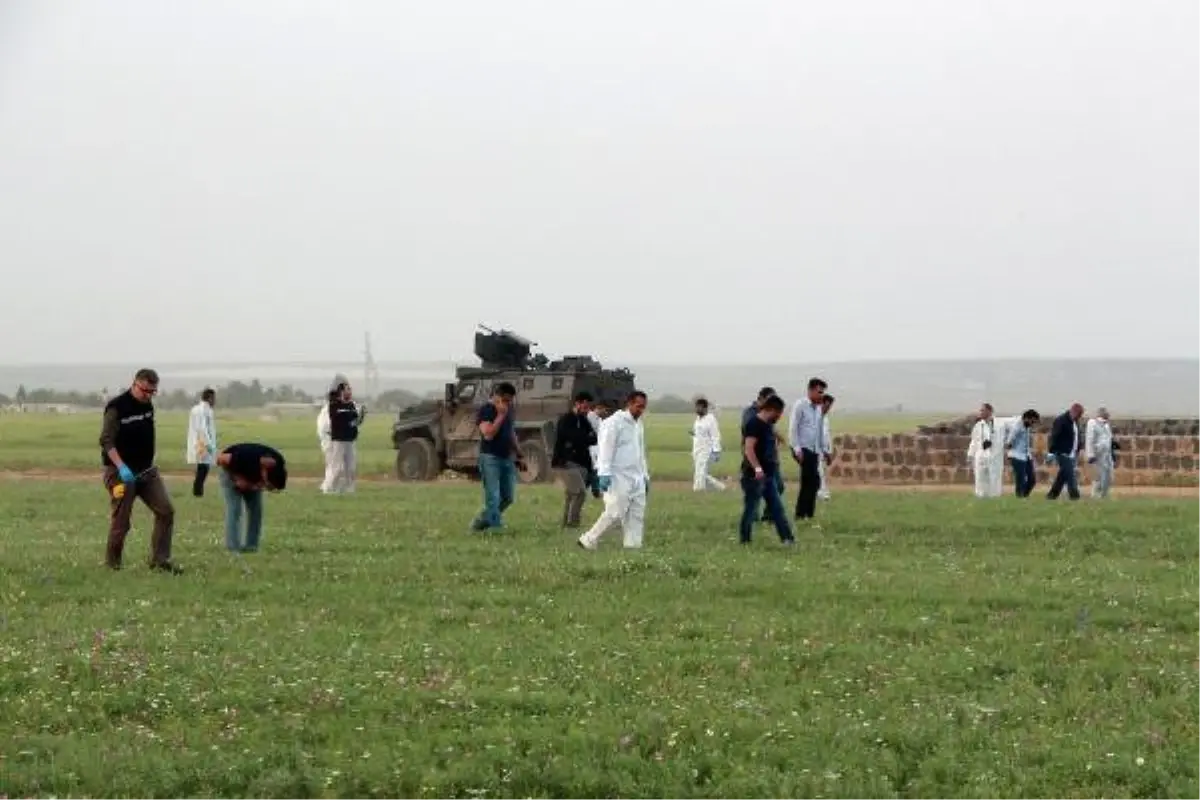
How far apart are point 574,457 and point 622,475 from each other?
9.22 feet

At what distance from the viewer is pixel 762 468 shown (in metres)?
18.1

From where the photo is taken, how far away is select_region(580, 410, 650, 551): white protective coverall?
17.3m

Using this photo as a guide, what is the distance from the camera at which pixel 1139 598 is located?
1320 cm

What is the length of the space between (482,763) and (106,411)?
7.61 metres

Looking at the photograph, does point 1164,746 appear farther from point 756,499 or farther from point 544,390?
point 544,390

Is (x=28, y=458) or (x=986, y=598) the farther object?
(x=28, y=458)

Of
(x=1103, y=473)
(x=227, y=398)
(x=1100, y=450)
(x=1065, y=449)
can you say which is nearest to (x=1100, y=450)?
(x=1100, y=450)

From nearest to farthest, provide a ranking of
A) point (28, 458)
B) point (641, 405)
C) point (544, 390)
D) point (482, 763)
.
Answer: point (482, 763), point (641, 405), point (544, 390), point (28, 458)

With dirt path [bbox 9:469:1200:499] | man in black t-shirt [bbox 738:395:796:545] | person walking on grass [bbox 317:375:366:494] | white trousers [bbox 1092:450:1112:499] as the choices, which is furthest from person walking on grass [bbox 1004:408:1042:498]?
man in black t-shirt [bbox 738:395:796:545]

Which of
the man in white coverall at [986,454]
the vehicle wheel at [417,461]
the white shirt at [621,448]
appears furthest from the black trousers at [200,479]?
the man in white coverall at [986,454]

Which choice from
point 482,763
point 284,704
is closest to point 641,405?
point 284,704

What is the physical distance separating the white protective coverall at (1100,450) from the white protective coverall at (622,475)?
13.3 metres

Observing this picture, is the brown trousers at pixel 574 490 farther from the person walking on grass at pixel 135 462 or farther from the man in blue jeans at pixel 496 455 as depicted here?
the person walking on grass at pixel 135 462

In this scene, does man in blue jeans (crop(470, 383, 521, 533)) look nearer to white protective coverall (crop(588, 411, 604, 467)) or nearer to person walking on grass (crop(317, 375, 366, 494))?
white protective coverall (crop(588, 411, 604, 467))
